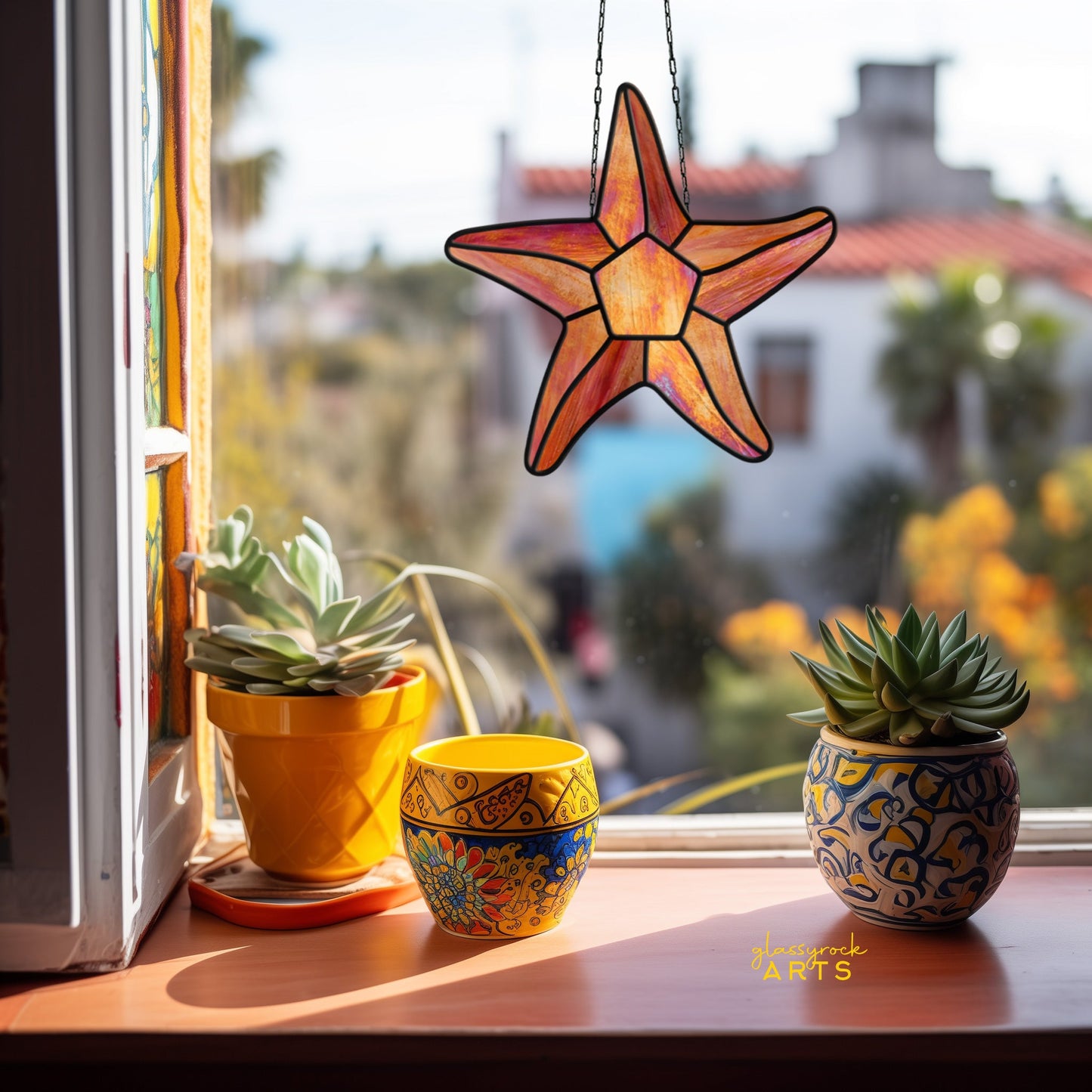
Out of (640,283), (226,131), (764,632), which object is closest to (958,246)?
(764,632)

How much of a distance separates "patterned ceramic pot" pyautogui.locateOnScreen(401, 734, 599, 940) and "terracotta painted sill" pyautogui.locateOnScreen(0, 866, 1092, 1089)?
22 mm

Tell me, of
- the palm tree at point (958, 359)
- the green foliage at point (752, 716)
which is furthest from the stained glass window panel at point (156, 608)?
the palm tree at point (958, 359)

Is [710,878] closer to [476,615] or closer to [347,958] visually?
[347,958]

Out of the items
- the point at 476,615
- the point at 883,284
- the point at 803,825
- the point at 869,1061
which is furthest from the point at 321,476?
the point at 869,1061

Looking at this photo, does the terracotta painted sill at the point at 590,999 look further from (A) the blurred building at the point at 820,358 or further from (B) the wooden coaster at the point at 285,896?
(A) the blurred building at the point at 820,358

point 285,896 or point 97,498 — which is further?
point 285,896

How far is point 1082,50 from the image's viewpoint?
95 cm

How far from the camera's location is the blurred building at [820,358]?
3732 mm

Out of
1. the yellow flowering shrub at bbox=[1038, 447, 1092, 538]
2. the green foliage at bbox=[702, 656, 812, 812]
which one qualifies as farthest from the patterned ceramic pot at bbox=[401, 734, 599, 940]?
the yellow flowering shrub at bbox=[1038, 447, 1092, 538]

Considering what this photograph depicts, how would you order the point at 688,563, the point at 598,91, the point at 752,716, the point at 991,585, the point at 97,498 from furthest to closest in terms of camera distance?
1. the point at 688,563
2. the point at 991,585
3. the point at 752,716
4. the point at 598,91
5. the point at 97,498

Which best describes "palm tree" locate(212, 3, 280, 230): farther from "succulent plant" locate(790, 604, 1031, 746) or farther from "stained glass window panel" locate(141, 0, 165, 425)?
"succulent plant" locate(790, 604, 1031, 746)

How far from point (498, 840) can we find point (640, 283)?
0.35m

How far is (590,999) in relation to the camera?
1.75 feet

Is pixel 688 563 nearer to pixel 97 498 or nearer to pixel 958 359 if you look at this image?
pixel 958 359
